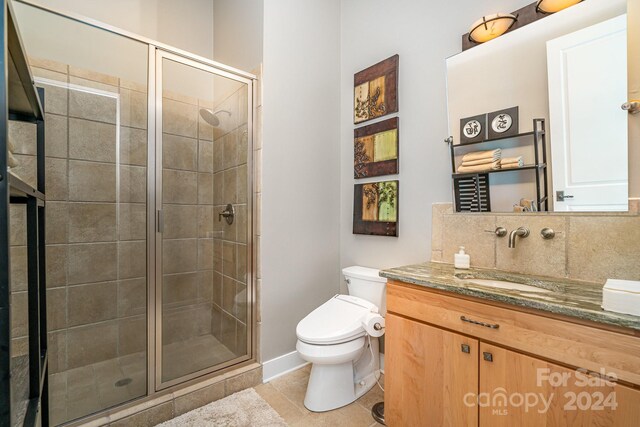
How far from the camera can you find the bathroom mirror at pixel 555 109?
1224 millimetres

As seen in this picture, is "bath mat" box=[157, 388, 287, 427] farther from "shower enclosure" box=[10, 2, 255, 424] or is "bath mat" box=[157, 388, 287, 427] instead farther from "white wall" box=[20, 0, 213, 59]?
"white wall" box=[20, 0, 213, 59]

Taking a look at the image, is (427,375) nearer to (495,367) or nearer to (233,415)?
(495,367)

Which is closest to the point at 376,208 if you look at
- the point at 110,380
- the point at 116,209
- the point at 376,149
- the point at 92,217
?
the point at 376,149

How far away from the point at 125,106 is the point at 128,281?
1062 mm

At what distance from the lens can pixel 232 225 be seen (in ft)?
6.81

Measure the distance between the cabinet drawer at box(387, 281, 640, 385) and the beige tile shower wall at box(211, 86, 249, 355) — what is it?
116 centimetres

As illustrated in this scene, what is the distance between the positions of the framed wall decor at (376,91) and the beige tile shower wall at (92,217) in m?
1.43

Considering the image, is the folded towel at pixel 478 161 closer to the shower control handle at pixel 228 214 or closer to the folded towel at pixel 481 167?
the folded towel at pixel 481 167

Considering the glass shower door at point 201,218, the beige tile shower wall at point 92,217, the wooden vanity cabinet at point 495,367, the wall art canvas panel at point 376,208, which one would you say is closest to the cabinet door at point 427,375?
the wooden vanity cabinet at point 495,367

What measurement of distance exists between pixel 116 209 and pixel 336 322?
1.47 meters

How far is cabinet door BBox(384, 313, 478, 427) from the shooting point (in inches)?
45.9

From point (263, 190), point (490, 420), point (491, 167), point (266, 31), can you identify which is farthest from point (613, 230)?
point (266, 31)

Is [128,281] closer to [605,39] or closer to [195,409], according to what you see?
[195,409]

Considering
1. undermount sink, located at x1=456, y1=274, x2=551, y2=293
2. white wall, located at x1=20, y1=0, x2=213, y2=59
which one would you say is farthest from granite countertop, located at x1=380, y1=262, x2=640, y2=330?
white wall, located at x1=20, y1=0, x2=213, y2=59
